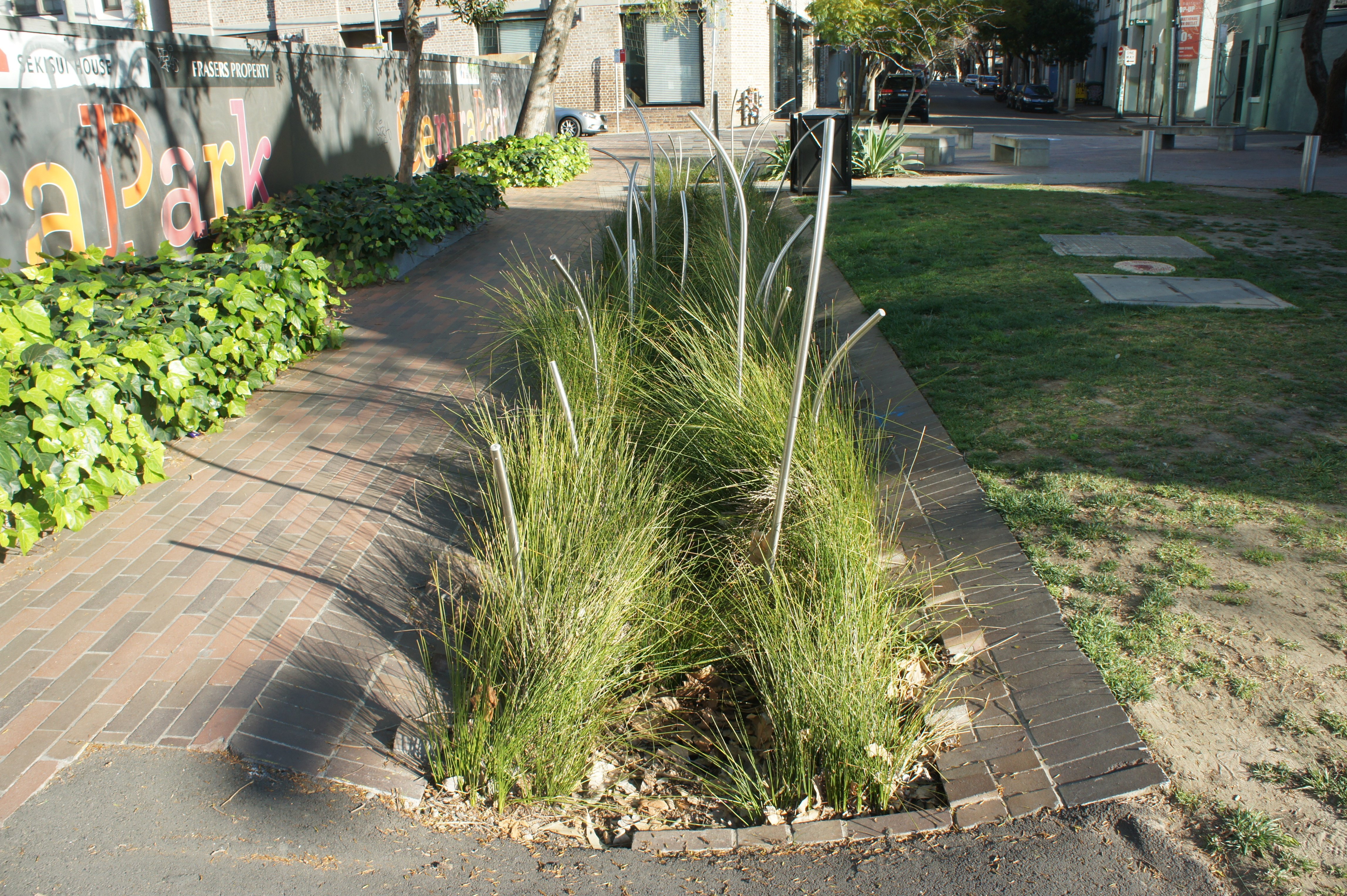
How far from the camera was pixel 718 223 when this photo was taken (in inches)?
307

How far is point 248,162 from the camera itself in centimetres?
1008

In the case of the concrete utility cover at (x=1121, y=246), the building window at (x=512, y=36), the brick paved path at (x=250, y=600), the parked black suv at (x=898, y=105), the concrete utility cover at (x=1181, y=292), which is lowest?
the brick paved path at (x=250, y=600)

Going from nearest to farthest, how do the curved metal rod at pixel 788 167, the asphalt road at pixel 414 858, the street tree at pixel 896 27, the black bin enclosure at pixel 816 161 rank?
the asphalt road at pixel 414 858 → the curved metal rod at pixel 788 167 → the black bin enclosure at pixel 816 161 → the street tree at pixel 896 27

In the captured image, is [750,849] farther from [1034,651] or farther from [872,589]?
[1034,651]

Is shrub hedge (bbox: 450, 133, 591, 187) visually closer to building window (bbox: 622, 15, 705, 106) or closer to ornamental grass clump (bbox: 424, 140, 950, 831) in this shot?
ornamental grass clump (bbox: 424, 140, 950, 831)

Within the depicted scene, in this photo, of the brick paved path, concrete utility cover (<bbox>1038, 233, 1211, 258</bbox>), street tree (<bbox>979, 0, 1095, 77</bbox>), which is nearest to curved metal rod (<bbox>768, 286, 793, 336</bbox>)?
the brick paved path

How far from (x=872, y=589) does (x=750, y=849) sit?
912 millimetres

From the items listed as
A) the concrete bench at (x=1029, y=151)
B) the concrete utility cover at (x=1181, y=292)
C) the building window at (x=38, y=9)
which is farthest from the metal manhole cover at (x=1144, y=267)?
the building window at (x=38, y=9)

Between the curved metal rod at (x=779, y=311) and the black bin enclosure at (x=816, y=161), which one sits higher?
the black bin enclosure at (x=816, y=161)

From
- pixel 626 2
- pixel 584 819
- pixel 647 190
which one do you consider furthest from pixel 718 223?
pixel 626 2

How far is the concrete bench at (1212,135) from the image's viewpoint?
21.3m

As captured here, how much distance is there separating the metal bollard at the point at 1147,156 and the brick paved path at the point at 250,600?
42.2ft

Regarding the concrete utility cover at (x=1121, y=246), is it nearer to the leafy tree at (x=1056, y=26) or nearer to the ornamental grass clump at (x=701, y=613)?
the ornamental grass clump at (x=701, y=613)

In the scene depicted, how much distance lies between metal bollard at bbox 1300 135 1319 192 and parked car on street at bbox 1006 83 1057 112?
3452 centimetres
